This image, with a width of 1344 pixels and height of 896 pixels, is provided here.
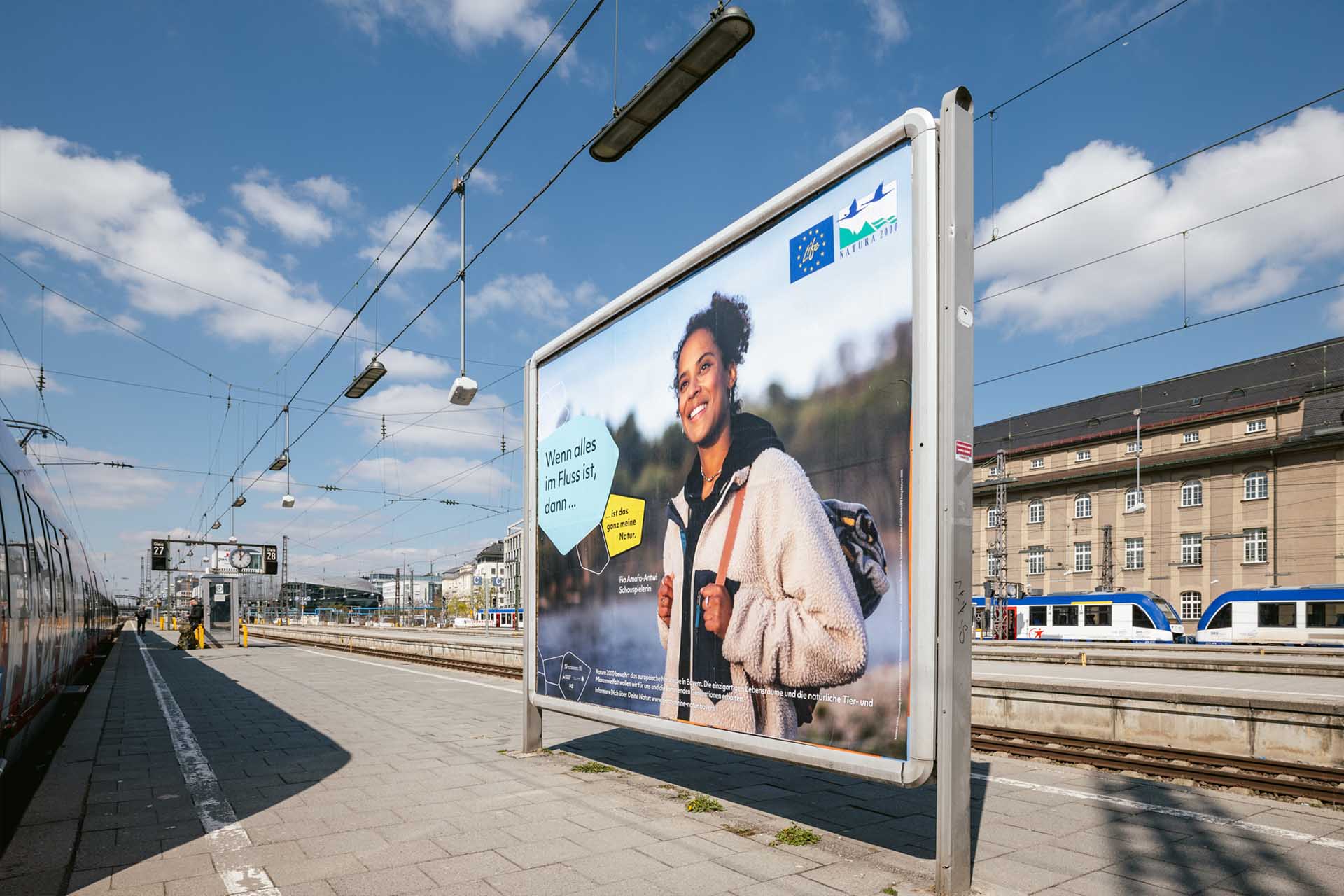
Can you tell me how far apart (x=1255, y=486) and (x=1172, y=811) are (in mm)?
46823

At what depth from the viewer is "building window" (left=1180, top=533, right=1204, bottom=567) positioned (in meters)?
46.7

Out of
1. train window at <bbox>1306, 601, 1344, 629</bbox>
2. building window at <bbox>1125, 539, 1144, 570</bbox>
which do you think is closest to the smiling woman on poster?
train window at <bbox>1306, 601, 1344, 629</bbox>

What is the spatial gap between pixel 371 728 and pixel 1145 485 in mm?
49680

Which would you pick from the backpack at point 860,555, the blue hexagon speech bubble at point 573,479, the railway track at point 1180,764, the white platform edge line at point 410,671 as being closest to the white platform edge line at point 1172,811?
the railway track at point 1180,764

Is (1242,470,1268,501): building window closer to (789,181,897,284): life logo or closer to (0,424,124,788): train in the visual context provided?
(789,181,897,284): life logo

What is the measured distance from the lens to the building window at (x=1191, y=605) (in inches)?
1821

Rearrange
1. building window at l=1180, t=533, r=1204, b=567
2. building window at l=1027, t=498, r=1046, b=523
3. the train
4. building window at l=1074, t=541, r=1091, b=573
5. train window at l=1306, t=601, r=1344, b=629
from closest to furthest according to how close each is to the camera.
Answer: the train < train window at l=1306, t=601, r=1344, b=629 < building window at l=1180, t=533, r=1204, b=567 < building window at l=1074, t=541, r=1091, b=573 < building window at l=1027, t=498, r=1046, b=523

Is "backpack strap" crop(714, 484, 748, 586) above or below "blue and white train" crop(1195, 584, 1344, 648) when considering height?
above

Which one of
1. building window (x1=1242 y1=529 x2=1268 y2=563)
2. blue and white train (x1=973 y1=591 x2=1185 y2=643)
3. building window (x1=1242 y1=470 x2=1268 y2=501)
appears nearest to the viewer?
blue and white train (x1=973 y1=591 x2=1185 y2=643)

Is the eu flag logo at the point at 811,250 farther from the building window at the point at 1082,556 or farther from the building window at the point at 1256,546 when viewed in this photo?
the building window at the point at 1082,556

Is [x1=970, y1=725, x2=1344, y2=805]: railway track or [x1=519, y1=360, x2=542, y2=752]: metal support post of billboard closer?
[x1=970, y1=725, x2=1344, y2=805]: railway track

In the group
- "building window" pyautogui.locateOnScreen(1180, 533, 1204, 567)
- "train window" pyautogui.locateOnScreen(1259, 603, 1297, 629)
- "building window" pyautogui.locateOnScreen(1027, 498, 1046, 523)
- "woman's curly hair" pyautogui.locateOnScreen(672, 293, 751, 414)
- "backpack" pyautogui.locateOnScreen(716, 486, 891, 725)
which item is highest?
"woman's curly hair" pyautogui.locateOnScreen(672, 293, 751, 414)

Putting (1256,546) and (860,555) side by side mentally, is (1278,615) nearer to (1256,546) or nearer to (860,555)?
(1256,546)

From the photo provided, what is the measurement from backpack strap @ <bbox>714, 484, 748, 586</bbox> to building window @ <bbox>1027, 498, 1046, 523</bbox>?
2155 inches
